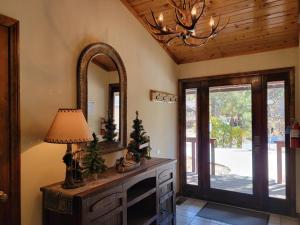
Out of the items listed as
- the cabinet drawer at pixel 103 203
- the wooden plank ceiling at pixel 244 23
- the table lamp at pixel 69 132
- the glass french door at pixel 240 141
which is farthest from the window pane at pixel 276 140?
the table lamp at pixel 69 132

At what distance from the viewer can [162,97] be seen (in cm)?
378

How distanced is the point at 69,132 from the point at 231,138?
2.93 meters

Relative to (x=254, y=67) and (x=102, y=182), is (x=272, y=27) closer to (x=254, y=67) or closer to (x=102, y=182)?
(x=254, y=67)

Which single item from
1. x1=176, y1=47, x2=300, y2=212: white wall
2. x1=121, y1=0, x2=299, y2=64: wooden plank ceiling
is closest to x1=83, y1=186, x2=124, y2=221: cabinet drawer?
x1=121, y1=0, x2=299, y2=64: wooden plank ceiling

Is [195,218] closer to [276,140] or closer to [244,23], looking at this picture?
[276,140]

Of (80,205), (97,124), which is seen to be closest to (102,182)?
(80,205)

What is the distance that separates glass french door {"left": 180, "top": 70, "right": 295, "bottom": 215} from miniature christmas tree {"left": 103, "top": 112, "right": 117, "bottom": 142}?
191 cm

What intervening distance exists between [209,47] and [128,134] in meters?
1.93

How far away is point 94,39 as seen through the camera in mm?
2570

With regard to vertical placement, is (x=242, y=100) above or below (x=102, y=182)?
above

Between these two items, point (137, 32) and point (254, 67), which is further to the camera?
point (254, 67)

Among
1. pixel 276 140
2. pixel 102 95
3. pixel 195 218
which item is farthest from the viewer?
pixel 276 140

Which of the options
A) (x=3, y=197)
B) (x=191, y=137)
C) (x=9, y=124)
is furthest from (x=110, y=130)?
(x=191, y=137)

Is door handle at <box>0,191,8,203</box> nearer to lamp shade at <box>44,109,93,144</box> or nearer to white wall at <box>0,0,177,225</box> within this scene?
white wall at <box>0,0,177,225</box>
